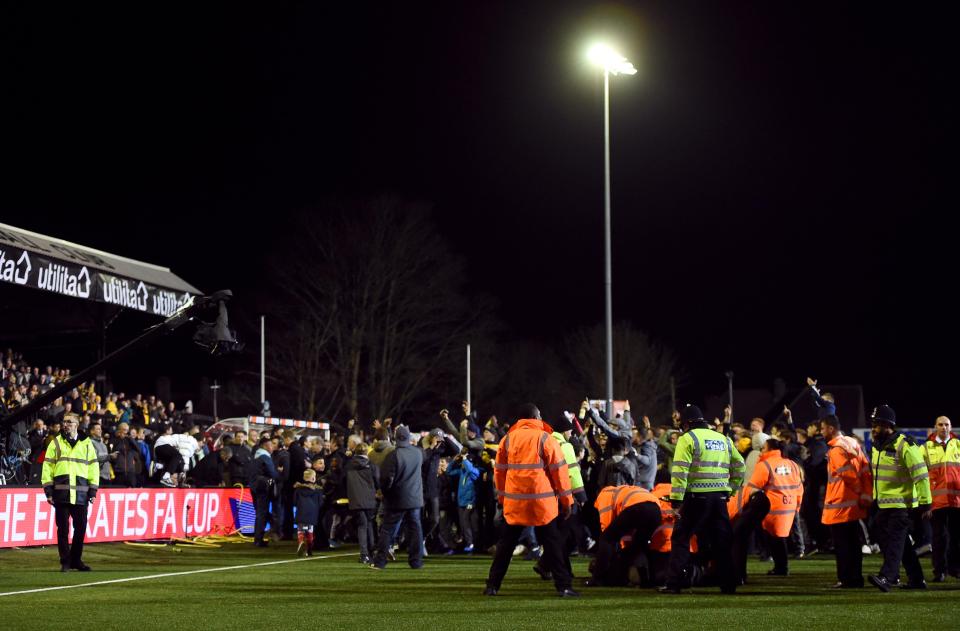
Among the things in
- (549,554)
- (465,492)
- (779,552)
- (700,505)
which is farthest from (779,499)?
(465,492)

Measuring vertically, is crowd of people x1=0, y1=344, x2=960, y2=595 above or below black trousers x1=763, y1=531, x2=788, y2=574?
above

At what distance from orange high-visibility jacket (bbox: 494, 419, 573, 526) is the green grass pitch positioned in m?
0.89

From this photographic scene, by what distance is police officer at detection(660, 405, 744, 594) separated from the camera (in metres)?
12.8

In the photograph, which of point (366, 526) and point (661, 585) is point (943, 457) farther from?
point (366, 526)

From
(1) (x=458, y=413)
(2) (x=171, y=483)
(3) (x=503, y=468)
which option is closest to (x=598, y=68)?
(2) (x=171, y=483)

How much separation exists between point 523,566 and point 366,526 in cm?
259

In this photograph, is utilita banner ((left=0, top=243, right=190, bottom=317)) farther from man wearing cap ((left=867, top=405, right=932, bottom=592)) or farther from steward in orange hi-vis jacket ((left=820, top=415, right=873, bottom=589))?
man wearing cap ((left=867, top=405, right=932, bottom=592))

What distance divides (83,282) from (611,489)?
17344mm

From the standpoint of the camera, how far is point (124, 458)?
24.0 meters

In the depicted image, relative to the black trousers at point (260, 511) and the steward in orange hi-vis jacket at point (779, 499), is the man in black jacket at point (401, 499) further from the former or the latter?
the black trousers at point (260, 511)

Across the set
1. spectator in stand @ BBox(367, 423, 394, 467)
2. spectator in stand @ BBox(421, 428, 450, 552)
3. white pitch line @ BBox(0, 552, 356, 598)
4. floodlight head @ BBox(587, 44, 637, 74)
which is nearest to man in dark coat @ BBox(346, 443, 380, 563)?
spectator in stand @ BBox(367, 423, 394, 467)

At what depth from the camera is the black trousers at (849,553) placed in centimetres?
1345

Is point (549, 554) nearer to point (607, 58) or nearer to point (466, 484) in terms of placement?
point (466, 484)

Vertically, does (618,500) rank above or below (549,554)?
above
